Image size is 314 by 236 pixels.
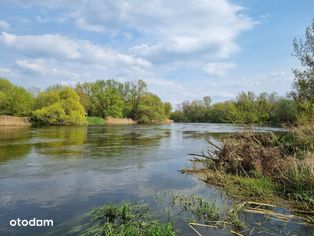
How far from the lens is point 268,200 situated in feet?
29.2

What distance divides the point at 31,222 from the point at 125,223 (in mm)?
2221

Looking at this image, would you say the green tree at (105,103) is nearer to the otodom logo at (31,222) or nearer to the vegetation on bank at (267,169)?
the vegetation on bank at (267,169)

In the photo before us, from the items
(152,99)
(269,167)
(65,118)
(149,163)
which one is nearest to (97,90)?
(152,99)

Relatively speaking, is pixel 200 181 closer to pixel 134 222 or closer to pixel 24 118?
pixel 134 222

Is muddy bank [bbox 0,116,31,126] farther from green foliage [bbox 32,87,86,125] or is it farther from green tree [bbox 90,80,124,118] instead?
green tree [bbox 90,80,124,118]

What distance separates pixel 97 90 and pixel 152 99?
1757 centimetres

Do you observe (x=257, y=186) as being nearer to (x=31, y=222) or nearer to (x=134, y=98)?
(x=31, y=222)

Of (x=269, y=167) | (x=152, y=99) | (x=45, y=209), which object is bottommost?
(x=45, y=209)

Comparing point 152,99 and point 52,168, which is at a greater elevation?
point 152,99

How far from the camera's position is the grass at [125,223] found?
615cm

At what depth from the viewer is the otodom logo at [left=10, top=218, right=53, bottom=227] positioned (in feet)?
23.4

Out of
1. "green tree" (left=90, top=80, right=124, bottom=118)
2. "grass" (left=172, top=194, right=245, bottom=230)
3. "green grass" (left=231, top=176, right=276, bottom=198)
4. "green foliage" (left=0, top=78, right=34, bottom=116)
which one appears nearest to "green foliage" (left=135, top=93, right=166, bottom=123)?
"green tree" (left=90, top=80, right=124, bottom=118)

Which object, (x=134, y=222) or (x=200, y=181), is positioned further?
(x=200, y=181)

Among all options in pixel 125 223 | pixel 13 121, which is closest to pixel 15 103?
pixel 13 121
